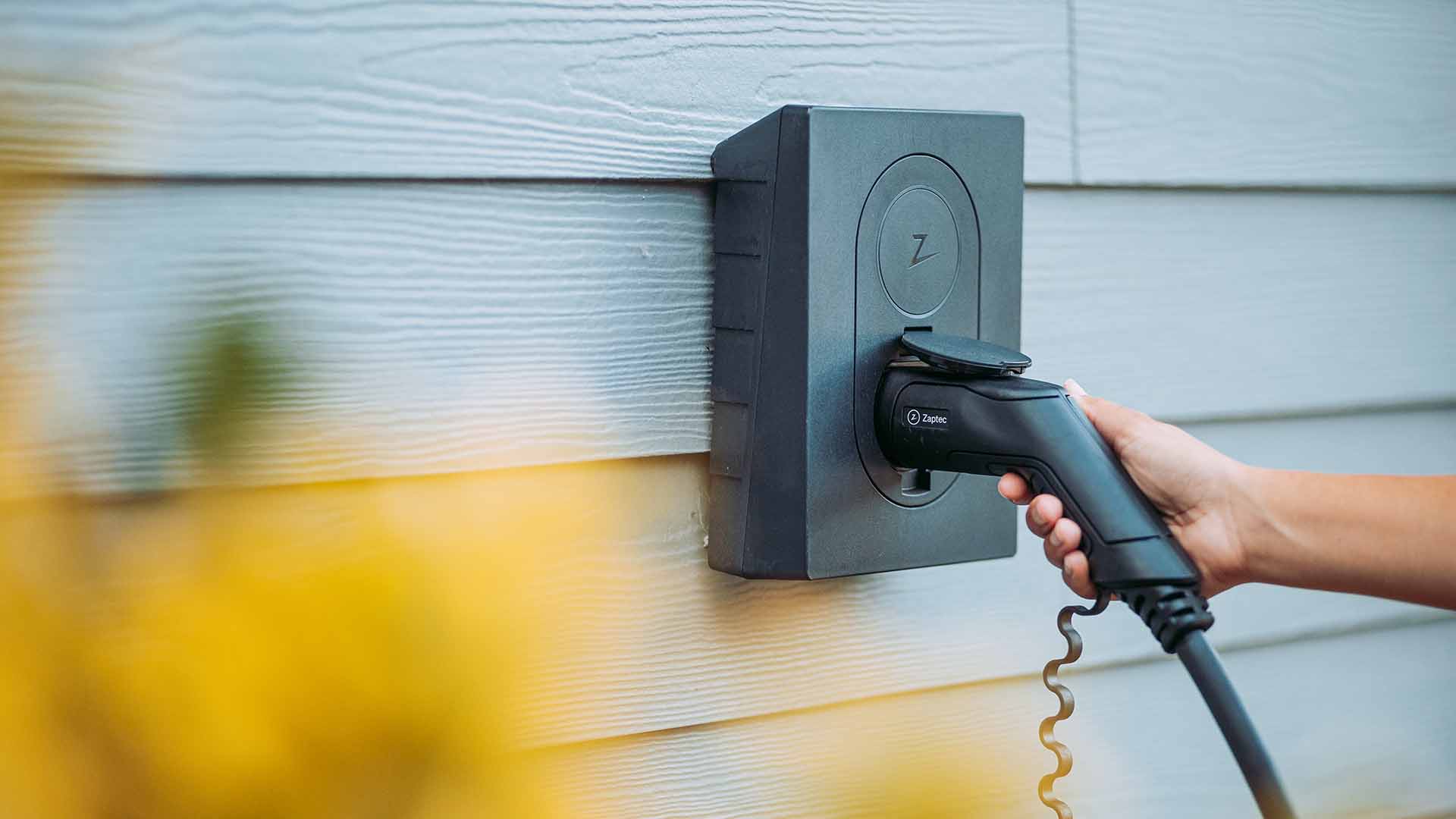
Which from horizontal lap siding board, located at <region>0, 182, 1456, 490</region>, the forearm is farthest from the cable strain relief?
horizontal lap siding board, located at <region>0, 182, 1456, 490</region>

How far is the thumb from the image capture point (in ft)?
2.60

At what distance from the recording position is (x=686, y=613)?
81 cm

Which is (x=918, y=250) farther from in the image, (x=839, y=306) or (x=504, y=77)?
(x=504, y=77)

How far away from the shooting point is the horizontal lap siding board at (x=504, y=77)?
61 centimetres

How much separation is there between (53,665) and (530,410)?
0.45m

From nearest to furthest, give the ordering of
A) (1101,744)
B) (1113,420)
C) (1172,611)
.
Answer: (1172,611)
(1113,420)
(1101,744)

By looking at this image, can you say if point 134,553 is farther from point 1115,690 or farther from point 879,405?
point 1115,690

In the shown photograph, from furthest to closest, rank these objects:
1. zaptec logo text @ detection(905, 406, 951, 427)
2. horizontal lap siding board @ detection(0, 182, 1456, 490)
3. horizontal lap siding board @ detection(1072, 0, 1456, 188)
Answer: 1. horizontal lap siding board @ detection(1072, 0, 1456, 188)
2. zaptec logo text @ detection(905, 406, 951, 427)
3. horizontal lap siding board @ detection(0, 182, 1456, 490)

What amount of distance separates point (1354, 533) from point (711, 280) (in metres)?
0.45

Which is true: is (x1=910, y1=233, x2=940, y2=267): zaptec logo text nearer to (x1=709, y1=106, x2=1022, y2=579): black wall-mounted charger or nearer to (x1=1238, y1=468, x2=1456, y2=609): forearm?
(x1=709, y1=106, x2=1022, y2=579): black wall-mounted charger

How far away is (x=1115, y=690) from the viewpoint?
1.00 meters

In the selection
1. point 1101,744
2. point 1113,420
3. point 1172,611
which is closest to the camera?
point 1172,611

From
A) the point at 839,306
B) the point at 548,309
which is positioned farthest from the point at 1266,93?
the point at 548,309

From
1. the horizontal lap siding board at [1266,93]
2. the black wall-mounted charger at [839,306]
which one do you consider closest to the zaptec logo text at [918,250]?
the black wall-mounted charger at [839,306]
